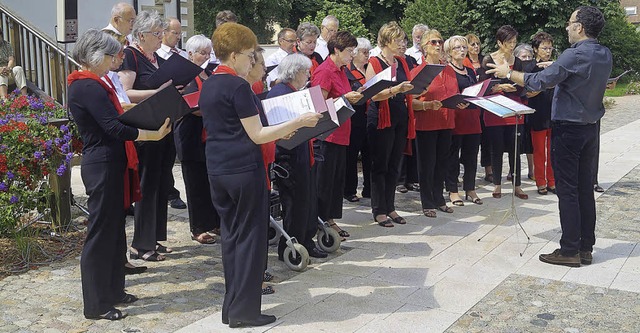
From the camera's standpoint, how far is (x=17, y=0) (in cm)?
1595

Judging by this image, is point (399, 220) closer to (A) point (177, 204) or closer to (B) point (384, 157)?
(B) point (384, 157)

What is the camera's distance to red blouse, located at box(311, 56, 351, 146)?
696cm

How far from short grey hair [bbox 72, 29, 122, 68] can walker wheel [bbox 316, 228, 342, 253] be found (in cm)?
266

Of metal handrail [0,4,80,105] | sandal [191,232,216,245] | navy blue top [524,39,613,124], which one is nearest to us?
navy blue top [524,39,613,124]

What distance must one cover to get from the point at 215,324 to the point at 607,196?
21.2 ft

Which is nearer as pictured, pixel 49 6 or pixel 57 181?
pixel 57 181

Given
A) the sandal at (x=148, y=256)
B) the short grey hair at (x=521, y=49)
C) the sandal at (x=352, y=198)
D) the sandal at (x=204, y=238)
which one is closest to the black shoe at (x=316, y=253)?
the sandal at (x=204, y=238)

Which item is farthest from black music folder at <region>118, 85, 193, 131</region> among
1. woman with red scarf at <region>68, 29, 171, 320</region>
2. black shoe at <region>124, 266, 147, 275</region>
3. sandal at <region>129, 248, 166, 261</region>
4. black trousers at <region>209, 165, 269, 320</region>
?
sandal at <region>129, 248, 166, 261</region>

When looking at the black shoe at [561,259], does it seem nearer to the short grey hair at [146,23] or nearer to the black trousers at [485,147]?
the black trousers at [485,147]

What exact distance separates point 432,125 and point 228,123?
4.02 meters

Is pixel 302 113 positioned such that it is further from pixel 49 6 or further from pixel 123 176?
pixel 49 6

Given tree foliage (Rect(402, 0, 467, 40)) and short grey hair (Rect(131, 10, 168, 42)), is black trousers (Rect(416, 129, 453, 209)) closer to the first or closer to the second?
short grey hair (Rect(131, 10, 168, 42))

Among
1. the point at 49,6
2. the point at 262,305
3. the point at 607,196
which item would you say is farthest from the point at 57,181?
the point at 49,6

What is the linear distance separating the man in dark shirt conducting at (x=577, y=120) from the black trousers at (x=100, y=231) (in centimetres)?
356
